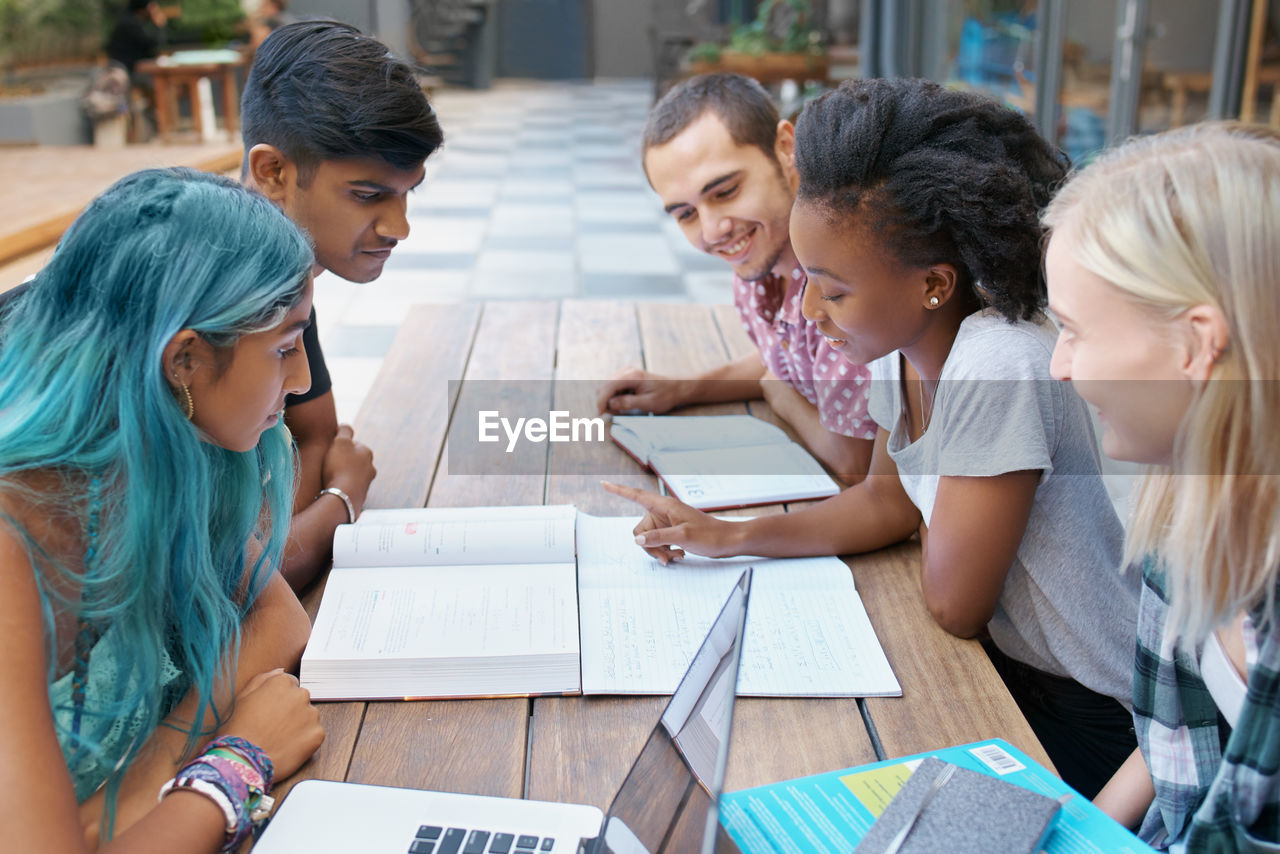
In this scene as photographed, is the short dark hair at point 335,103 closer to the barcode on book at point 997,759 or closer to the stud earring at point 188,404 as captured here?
the stud earring at point 188,404

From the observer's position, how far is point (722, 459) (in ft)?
5.29

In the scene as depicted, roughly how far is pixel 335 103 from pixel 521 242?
3.86 metres

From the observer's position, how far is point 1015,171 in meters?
1.18

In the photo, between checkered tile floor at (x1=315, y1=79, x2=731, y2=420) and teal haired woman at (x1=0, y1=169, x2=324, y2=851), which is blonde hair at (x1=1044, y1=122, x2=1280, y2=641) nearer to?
teal haired woman at (x1=0, y1=169, x2=324, y2=851)

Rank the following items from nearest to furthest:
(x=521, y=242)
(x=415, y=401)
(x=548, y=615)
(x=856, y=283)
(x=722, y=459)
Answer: (x=548, y=615) → (x=856, y=283) → (x=722, y=459) → (x=415, y=401) → (x=521, y=242)

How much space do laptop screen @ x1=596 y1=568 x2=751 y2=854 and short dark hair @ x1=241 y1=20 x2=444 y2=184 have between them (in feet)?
3.16

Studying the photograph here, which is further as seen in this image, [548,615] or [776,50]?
[776,50]

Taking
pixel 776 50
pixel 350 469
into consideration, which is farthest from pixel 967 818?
pixel 776 50

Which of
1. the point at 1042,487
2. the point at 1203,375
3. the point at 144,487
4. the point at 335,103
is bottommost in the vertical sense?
the point at 1042,487

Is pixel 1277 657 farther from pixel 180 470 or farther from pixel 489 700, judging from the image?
pixel 180 470

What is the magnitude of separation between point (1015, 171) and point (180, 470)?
0.89m

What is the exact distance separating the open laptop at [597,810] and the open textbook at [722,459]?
645mm

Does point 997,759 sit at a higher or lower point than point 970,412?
lower

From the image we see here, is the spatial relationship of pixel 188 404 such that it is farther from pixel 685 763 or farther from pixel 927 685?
pixel 927 685
